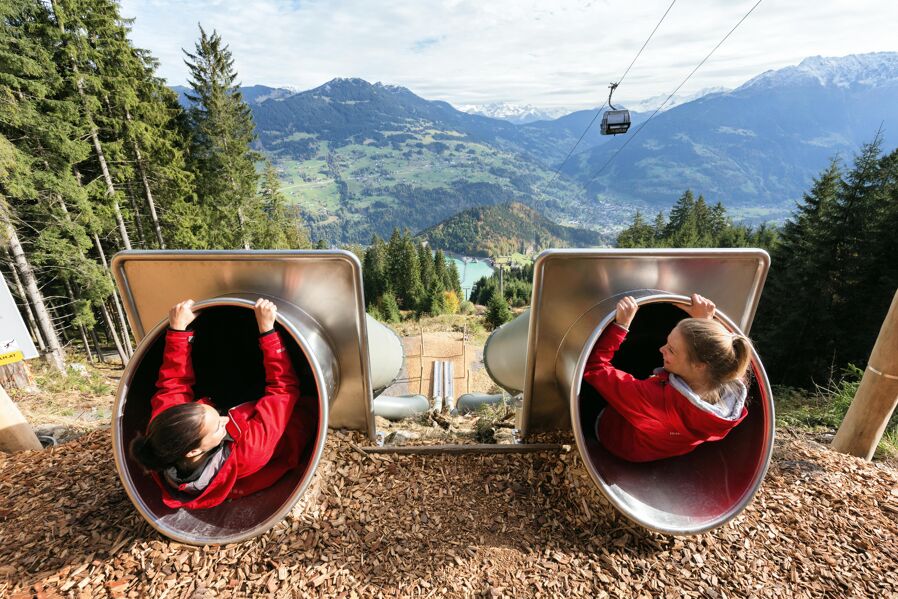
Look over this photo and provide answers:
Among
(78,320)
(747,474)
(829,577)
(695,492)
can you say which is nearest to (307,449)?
(695,492)

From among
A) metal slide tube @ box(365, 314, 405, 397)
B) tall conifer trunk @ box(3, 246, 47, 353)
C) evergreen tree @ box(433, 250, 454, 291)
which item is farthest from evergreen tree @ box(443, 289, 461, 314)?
metal slide tube @ box(365, 314, 405, 397)

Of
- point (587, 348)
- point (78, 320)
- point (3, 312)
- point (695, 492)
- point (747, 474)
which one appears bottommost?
point (78, 320)

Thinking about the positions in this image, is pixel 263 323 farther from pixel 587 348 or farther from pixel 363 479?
pixel 587 348

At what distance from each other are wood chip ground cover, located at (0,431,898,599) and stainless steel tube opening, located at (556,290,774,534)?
0.27 metres

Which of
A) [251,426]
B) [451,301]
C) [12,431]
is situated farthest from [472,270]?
[251,426]

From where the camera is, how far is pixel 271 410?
2.37 metres

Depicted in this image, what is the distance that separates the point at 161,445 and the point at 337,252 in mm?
1316

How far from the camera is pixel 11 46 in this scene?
1064cm

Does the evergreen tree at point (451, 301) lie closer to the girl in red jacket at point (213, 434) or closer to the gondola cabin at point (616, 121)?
the gondola cabin at point (616, 121)

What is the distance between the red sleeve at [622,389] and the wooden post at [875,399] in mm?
1966

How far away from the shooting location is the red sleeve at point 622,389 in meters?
2.24

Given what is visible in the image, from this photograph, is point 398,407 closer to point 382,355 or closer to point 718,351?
point 382,355

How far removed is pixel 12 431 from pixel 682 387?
4657 mm

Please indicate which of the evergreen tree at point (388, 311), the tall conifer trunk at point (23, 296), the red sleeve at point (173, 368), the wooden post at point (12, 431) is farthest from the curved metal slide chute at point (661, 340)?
the evergreen tree at point (388, 311)
